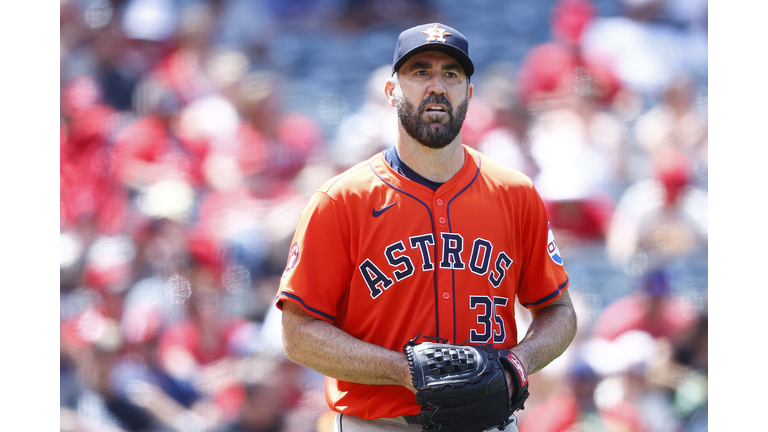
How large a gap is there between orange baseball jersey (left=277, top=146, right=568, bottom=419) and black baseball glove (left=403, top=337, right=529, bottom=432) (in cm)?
12

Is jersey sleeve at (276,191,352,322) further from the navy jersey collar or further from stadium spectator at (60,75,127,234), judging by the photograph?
stadium spectator at (60,75,127,234)

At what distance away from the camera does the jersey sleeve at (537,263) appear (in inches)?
69.9

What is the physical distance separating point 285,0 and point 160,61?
0.75 meters

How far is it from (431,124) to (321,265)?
19.1 inches

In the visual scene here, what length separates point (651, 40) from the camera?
3057 mm

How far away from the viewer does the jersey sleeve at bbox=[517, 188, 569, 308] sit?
1.78m

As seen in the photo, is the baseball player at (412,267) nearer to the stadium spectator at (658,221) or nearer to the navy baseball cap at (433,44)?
the navy baseball cap at (433,44)

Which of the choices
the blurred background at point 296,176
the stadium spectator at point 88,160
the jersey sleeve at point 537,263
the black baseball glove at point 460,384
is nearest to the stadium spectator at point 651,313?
the blurred background at point 296,176

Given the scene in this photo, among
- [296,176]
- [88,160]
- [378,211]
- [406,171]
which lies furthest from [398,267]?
[88,160]

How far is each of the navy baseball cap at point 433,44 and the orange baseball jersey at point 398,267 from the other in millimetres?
335

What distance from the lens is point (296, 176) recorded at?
311cm

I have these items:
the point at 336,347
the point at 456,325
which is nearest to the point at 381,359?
the point at 336,347

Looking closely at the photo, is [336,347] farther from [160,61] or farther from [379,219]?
[160,61]

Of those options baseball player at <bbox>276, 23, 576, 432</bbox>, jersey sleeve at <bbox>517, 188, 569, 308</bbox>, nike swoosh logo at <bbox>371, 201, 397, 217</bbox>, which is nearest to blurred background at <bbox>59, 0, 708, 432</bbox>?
jersey sleeve at <bbox>517, 188, 569, 308</bbox>
